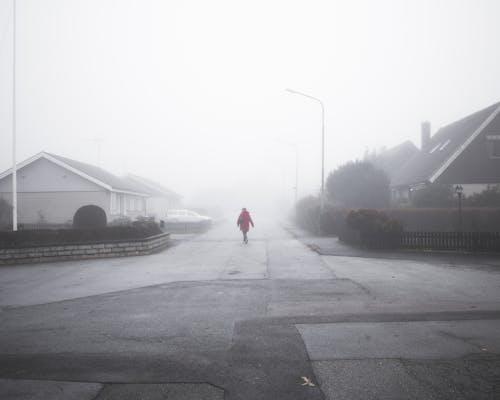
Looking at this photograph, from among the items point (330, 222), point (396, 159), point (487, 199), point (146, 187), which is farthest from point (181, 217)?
point (396, 159)

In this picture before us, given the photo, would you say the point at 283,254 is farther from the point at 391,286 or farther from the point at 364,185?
the point at 364,185

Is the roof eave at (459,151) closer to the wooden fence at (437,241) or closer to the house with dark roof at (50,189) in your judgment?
the wooden fence at (437,241)

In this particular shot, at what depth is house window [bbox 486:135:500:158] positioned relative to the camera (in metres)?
26.9

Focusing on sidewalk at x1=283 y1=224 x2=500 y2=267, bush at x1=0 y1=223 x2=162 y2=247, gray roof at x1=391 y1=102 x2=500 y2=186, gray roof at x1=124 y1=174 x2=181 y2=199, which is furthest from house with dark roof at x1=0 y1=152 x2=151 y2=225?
gray roof at x1=391 y1=102 x2=500 y2=186

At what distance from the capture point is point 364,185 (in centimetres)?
2909

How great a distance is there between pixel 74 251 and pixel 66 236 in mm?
729

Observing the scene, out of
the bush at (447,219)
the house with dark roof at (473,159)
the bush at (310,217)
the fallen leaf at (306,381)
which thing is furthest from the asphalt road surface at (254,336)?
the house with dark roof at (473,159)

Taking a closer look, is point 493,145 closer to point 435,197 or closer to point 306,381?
point 435,197

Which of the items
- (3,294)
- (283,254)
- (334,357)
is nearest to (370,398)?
(334,357)

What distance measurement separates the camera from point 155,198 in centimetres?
5316

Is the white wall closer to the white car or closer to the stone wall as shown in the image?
the white car

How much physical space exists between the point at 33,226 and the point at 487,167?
3190cm

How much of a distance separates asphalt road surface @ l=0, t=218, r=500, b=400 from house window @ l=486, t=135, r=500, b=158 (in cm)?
2071

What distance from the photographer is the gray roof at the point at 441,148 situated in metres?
27.7
